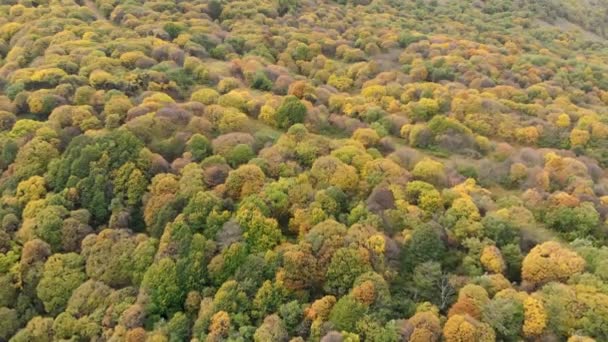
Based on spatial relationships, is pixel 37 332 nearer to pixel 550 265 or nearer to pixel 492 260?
pixel 492 260

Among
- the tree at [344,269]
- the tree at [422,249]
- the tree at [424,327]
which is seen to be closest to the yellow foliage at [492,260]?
the tree at [422,249]

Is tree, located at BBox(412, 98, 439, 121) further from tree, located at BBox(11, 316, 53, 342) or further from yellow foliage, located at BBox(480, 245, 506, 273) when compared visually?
tree, located at BBox(11, 316, 53, 342)

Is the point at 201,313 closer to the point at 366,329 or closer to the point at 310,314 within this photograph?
the point at 310,314

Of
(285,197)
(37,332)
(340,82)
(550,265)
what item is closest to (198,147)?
(285,197)

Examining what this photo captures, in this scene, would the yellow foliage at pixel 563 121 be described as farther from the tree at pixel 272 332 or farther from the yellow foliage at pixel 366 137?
the tree at pixel 272 332

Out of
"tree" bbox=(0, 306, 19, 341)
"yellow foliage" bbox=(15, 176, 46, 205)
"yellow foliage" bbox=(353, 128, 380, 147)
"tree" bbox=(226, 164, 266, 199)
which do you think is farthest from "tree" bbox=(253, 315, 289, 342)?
"yellow foliage" bbox=(353, 128, 380, 147)

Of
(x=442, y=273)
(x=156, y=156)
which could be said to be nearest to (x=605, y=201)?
(x=442, y=273)
